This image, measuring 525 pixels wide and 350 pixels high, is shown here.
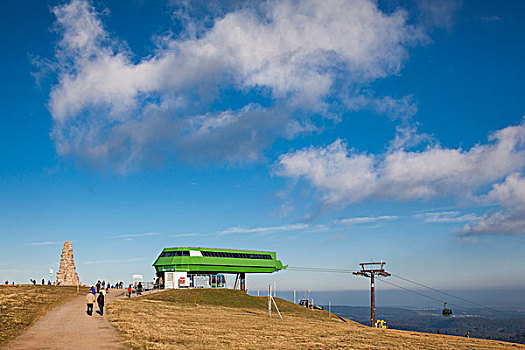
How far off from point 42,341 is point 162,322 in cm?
1270

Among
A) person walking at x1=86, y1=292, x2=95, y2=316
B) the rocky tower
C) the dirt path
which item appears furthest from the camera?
the rocky tower

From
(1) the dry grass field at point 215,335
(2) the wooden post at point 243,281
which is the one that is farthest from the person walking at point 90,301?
(2) the wooden post at point 243,281

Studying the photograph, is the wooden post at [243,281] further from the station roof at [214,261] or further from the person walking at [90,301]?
the person walking at [90,301]

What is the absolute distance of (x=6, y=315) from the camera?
34094 mm

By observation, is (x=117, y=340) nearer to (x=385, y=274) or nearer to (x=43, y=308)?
(x=43, y=308)

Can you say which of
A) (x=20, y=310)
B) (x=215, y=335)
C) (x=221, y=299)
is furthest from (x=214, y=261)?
(x=215, y=335)

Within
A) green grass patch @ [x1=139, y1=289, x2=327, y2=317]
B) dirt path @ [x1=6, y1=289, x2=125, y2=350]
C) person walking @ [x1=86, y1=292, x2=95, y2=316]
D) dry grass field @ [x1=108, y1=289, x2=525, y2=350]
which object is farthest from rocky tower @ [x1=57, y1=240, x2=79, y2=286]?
person walking @ [x1=86, y1=292, x2=95, y2=316]

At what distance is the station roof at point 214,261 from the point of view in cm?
7138

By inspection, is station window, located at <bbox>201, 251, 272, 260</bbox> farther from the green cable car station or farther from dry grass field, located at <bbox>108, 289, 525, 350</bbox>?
dry grass field, located at <bbox>108, 289, 525, 350</bbox>

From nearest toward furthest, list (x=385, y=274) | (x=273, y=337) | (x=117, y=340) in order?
(x=117, y=340), (x=273, y=337), (x=385, y=274)

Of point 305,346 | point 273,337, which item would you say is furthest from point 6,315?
point 305,346

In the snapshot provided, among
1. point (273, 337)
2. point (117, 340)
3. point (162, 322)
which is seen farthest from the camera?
point (162, 322)

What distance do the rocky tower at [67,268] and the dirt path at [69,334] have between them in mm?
48908

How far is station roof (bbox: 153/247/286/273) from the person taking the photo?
71375mm
